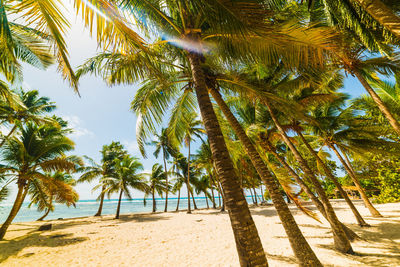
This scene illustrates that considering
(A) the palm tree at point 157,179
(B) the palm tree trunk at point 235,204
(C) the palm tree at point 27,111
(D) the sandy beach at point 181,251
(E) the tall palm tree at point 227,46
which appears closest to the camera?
(B) the palm tree trunk at point 235,204

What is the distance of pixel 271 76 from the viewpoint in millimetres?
7008

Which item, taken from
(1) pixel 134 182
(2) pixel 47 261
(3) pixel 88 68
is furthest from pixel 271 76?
(1) pixel 134 182

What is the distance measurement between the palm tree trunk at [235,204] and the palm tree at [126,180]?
1528 centimetres

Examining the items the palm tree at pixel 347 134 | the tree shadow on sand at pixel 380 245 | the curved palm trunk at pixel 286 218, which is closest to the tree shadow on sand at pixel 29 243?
the curved palm trunk at pixel 286 218

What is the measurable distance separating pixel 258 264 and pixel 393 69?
A: 771 cm

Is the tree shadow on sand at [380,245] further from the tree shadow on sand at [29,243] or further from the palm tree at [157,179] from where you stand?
the palm tree at [157,179]

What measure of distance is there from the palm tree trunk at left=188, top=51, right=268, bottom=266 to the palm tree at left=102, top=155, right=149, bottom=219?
602 inches

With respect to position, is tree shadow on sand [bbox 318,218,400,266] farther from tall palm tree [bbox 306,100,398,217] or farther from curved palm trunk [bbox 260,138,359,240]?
tall palm tree [bbox 306,100,398,217]

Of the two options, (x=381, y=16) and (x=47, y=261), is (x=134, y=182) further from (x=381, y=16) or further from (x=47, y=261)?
(x=381, y=16)

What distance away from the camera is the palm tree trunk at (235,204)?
1872 millimetres

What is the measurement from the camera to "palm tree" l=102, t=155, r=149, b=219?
15.5m

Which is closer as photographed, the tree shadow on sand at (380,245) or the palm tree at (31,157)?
the tree shadow on sand at (380,245)

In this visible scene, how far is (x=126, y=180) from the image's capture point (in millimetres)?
15977

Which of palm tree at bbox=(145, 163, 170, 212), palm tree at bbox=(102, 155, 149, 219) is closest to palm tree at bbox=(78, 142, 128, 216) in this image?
palm tree at bbox=(102, 155, 149, 219)
